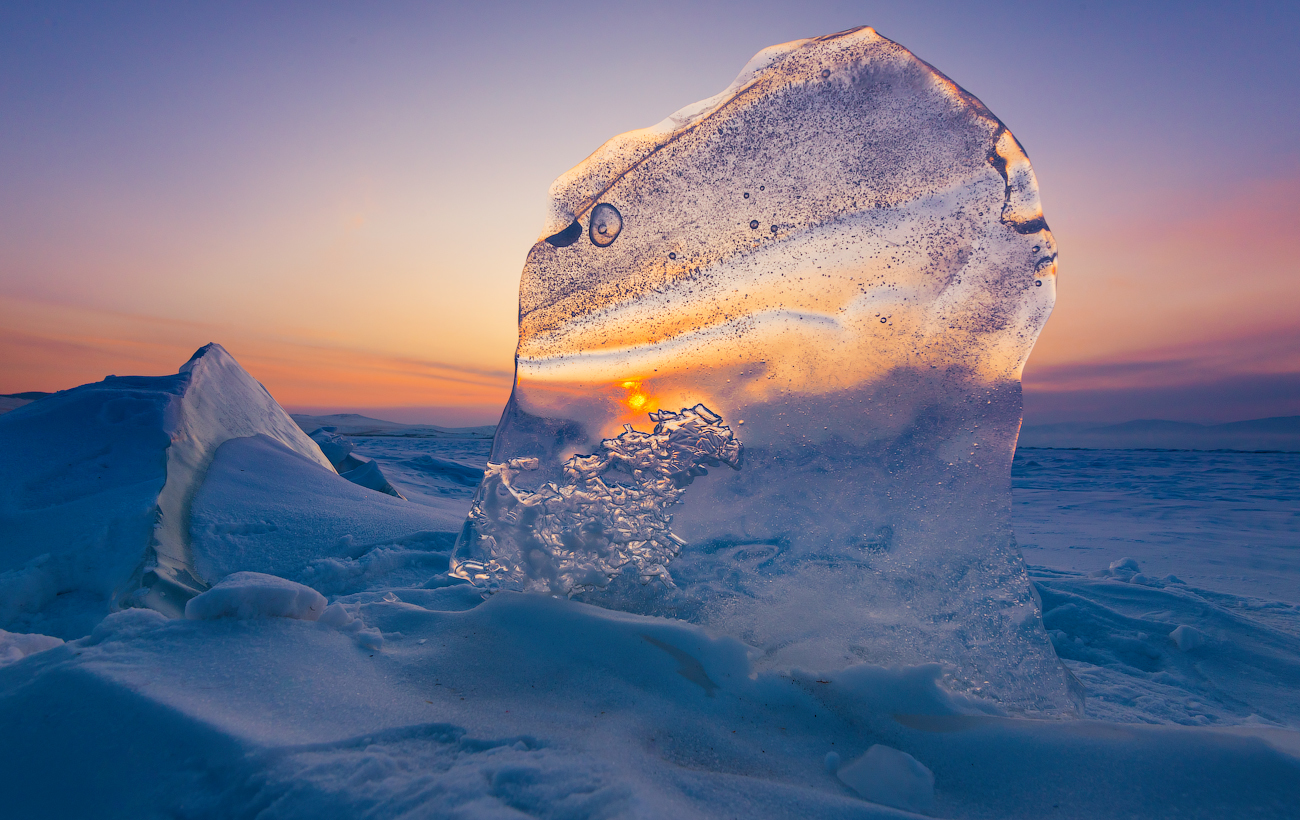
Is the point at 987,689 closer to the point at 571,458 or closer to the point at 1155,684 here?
the point at 1155,684

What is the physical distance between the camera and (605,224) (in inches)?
71.6

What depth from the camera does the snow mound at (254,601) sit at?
1095mm

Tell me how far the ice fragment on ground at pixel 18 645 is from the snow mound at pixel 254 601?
0.23 m

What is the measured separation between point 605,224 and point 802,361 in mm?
731

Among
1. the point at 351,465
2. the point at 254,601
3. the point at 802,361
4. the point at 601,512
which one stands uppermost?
the point at 802,361

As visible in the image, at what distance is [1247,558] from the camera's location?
3.53m

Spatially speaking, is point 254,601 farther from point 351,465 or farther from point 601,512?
point 351,465

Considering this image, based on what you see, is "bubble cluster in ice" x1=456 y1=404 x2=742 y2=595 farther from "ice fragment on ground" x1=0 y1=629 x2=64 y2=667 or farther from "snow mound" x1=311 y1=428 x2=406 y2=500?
"snow mound" x1=311 y1=428 x2=406 y2=500

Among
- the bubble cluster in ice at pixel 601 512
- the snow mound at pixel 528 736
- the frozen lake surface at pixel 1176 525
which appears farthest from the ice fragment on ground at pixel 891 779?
the frozen lake surface at pixel 1176 525

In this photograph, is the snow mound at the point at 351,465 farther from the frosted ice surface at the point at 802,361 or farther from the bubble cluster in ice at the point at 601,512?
the frosted ice surface at the point at 802,361

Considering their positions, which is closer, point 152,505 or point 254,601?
point 254,601

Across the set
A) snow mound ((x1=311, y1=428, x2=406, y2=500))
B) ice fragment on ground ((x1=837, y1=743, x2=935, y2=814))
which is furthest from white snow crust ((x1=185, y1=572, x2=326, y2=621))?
snow mound ((x1=311, y1=428, x2=406, y2=500))

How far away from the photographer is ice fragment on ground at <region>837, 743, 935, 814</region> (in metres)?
0.93

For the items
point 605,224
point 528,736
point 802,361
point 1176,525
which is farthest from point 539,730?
point 1176,525
